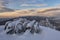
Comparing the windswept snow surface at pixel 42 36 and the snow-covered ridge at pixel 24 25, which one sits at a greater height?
the snow-covered ridge at pixel 24 25

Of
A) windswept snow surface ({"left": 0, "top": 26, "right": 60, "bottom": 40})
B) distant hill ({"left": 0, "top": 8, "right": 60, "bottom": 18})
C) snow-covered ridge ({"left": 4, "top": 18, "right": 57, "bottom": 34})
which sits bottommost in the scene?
windswept snow surface ({"left": 0, "top": 26, "right": 60, "bottom": 40})

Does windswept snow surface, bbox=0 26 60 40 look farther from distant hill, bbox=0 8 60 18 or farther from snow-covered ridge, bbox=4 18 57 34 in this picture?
distant hill, bbox=0 8 60 18

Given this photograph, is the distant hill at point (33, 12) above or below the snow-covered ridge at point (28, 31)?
above

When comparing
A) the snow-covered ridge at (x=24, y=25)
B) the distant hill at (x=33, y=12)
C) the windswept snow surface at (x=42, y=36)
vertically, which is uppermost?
the distant hill at (x=33, y=12)

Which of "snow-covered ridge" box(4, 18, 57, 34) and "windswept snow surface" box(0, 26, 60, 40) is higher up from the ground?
"snow-covered ridge" box(4, 18, 57, 34)

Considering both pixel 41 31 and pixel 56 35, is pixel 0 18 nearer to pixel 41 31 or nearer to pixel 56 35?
pixel 41 31

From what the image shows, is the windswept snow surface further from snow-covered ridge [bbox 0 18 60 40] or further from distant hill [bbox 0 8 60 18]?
distant hill [bbox 0 8 60 18]

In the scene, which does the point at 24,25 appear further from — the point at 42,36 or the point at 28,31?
the point at 42,36

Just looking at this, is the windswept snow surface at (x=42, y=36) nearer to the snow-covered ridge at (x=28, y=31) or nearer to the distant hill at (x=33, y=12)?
the snow-covered ridge at (x=28, y=31)

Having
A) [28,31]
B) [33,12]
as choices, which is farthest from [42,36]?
[33,12]

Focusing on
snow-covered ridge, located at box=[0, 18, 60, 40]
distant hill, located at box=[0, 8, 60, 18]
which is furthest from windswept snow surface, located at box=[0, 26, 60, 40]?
distant hill, located at box=[0, 8, 60, 18]

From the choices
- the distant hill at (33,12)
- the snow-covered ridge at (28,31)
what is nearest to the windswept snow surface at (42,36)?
the snow-covered ridge at (28,31)
